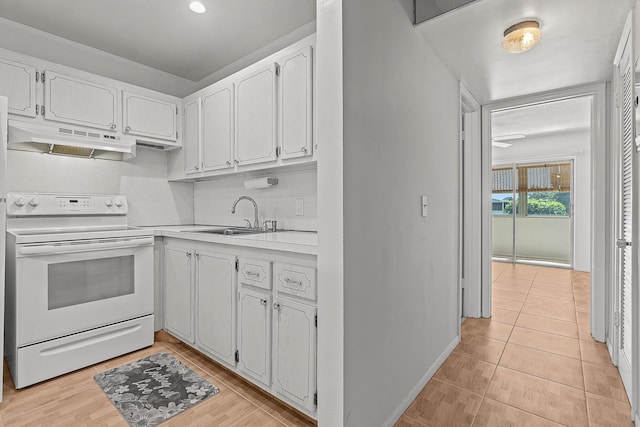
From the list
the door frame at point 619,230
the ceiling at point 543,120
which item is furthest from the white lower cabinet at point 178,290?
the ceiling at point 543,120

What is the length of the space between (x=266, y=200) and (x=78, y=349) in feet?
5.45

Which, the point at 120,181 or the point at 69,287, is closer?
the point at 69,287

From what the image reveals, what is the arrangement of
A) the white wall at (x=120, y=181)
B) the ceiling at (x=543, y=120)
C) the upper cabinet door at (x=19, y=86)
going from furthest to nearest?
the ceiling at (x=543, y=120)
the white wall at (x=120, y=181)
the upper cabinet door at (x=19, y=86)

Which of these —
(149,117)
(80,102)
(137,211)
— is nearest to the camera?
(80,102)

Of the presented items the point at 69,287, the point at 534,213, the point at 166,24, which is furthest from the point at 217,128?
the point at 534,213

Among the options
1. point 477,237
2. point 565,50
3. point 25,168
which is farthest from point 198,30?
point 477,237

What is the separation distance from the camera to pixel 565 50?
2020mm

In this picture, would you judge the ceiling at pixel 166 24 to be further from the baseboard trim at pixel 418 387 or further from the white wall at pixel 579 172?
the white wall at pixel 579 172

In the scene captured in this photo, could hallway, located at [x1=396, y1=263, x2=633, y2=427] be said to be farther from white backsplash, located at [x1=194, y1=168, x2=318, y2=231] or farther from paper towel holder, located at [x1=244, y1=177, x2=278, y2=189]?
paper towel holder, located at [x1=244, y1=177, x2=278, y2=189]

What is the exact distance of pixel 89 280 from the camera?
221 cm

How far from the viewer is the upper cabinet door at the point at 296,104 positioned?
6.60 feet

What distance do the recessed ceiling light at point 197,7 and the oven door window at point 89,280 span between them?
185 centimetres

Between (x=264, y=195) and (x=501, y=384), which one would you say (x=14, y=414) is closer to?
(x=264, y=195)

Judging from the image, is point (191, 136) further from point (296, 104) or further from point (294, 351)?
point (294, 351)
